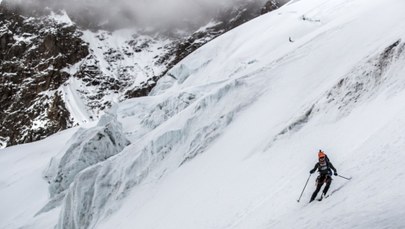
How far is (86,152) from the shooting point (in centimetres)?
5281

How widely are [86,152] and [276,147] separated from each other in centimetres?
3352

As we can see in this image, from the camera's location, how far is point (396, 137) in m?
14.9

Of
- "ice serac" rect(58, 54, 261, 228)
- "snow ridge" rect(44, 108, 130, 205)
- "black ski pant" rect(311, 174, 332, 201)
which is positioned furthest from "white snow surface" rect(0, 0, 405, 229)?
"snow ridge" rect(44, 108, 130, 205)

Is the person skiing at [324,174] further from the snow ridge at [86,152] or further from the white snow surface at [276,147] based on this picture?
the snow ridge at [86,152]

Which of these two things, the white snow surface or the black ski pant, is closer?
the white snow surface

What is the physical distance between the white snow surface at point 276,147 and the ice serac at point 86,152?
1.61 metres

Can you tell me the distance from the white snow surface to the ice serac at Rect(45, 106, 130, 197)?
1.61m

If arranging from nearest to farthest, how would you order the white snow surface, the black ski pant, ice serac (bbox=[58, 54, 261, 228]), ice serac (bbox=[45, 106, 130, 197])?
the white snow surface → the black ski pant → ice serac (bbox=[58, 54, 261, 228]) → ice serac (bbox=[45, 106, 130, 197])

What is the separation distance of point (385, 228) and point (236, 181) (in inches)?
603

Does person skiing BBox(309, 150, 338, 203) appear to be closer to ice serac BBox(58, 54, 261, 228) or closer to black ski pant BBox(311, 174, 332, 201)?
black ski pant BBox(311, 174, 332, 201)

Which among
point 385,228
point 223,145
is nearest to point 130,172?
point 223,145

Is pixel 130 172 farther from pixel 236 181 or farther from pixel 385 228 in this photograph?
pixel 385 228

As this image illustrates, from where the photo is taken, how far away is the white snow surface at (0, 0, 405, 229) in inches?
563

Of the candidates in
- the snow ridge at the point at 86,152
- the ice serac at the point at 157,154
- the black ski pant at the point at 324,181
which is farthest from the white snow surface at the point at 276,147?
the snow ridge at the point at 86,152
